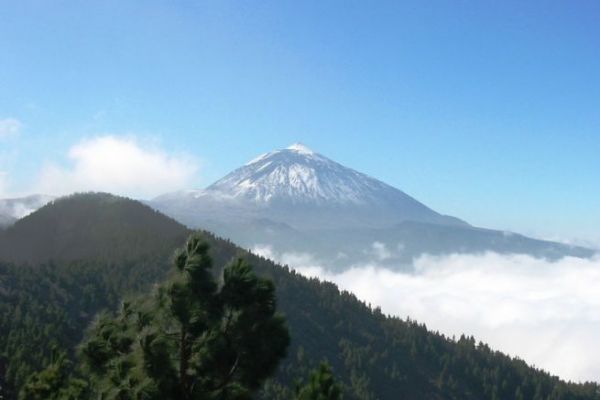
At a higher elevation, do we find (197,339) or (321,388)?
(197,339)

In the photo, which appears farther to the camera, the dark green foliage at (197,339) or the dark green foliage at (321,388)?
the dark green foliage at (321,388)

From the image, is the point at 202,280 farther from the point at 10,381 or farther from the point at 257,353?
the point at 10,381

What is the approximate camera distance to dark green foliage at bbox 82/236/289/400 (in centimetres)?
1599

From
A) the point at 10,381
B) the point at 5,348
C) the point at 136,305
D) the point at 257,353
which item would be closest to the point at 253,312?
the point at 257,353

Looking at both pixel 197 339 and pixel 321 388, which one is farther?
pixel 321 388

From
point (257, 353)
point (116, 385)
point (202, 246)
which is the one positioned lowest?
point (116, 385)

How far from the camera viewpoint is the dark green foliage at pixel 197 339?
52.5 ft

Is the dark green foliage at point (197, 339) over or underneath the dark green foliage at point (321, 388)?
over

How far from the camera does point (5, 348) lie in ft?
405

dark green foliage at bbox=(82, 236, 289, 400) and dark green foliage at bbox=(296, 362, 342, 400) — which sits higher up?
dark green foliage at bbox=(82, 236, 289, 400)

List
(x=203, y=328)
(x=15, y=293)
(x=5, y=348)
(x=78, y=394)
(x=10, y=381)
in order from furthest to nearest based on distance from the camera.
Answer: (x=15, y=293) < (x=5, y=348) < (x=10, y=381) < (x=78, y=394) < (x=203, y=328)

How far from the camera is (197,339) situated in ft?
54.0

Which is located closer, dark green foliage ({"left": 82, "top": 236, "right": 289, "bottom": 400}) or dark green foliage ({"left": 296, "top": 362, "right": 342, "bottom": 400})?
dark green foliage ({"left": 82, "top": 236, "right": 289, "bottom": 400})

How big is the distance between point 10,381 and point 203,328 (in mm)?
107099
